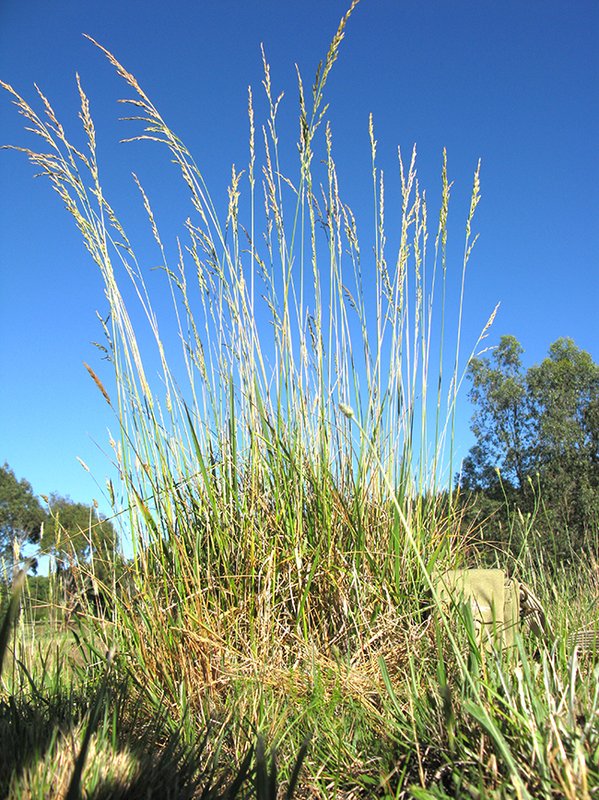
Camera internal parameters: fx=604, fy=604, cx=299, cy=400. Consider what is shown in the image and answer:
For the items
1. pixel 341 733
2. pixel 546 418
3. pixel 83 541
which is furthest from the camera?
pixel 546 418

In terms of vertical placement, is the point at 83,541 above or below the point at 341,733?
above

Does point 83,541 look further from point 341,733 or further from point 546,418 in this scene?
point 546,418

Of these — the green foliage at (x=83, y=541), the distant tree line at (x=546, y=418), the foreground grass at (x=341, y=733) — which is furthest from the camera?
the distant tree line at (x=546, y=418)

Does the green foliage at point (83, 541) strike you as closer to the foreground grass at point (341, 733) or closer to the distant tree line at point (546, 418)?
the foreground grass at point (341, 733)

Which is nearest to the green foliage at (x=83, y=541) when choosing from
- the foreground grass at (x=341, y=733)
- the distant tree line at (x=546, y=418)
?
the foreground grass at (x=341, y=733)

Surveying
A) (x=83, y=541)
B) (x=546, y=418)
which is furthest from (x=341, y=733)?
(x=546, y=418)

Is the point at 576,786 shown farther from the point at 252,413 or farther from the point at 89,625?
the point at 89,625

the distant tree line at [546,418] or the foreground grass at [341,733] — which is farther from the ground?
the distant tree line at [546,418]

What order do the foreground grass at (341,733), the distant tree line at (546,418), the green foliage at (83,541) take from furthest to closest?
the distant tree line at (546,418), the green foliage at (83,541), the foreground grass at (341,733)

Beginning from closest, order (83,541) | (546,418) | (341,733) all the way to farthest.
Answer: (341,733) → (83,541) → (546,418)

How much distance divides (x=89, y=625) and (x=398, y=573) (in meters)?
0.99

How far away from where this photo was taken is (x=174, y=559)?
1775 mm

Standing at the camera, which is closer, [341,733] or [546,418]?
[341,733]

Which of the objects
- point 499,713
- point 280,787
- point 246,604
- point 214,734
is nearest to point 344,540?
point 246,604
